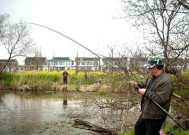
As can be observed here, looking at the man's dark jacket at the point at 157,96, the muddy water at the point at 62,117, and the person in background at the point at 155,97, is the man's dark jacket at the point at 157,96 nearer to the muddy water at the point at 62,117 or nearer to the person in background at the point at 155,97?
the person in background at the point at 155,97

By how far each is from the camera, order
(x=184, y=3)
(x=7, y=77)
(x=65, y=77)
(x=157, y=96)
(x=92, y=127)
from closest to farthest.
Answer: (x=157, y=96) < (x=184, y=3) < (x=92, y=127) < (x=65, y=77) < (x=7, y=77)

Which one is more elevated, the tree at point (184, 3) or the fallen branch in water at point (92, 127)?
the tree at point (184, 3)

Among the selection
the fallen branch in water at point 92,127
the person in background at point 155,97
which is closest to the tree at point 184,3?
the fallen branch in water at point 92,127

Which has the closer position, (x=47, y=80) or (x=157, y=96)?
(x=157, y=96)

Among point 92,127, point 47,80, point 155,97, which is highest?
point 155,97

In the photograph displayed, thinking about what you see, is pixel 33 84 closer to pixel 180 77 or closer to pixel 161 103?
pixel 180 77

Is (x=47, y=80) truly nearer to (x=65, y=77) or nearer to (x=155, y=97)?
(x=65, y=77)

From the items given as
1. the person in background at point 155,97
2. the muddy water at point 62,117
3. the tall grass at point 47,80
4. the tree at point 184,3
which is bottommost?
the muddy water at point 62,117

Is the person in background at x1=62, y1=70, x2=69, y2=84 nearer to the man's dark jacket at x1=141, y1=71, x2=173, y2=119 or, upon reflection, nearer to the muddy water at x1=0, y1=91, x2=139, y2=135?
the muddy water at x1=0, y1=91, x2=139, y2=135

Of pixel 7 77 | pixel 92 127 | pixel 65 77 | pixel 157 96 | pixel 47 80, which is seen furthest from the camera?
pixel 7 77

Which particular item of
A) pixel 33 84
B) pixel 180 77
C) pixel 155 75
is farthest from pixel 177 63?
pixel 33 84

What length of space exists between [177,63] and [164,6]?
6.53 ft

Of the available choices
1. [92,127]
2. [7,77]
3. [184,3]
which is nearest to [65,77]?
[7,77]

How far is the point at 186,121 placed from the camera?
311 inches
